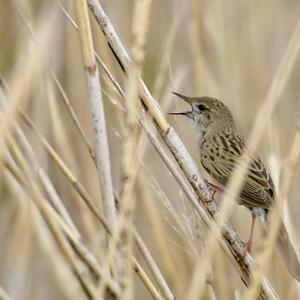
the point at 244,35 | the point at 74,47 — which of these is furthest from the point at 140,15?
the point at 244,35

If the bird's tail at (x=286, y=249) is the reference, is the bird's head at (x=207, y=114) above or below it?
above

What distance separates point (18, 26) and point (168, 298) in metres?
1.82

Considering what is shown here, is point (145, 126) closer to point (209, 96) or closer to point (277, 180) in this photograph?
point (277, 180)

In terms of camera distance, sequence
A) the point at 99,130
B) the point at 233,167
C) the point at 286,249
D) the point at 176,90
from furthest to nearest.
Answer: the point at 176,90 → the point at 233,167 → the point at 286,249 → the point at 99,130

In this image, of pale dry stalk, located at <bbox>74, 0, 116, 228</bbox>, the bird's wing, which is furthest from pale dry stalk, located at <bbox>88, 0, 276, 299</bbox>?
the bird's wing

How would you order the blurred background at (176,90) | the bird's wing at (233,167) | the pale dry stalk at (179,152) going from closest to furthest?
the pale dry stalk at (179,152)
the bird's wing at (233,167)
the blurred background at (176,90)

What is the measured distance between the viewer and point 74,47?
137 inches

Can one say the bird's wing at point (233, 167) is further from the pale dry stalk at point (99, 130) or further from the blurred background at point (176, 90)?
the pale dry stalk at point (99, 130)

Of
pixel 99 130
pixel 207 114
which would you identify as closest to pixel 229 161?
pixel 207 114

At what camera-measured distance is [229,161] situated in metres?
2.86

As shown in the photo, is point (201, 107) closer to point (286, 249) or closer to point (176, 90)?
point (176, 90)

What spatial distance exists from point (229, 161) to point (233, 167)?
1.7 inches

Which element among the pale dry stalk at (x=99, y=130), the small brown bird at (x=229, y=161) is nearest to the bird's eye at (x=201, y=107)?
the small brown bird at (x=229, y=161)

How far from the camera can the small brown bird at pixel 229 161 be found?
2.57 m
